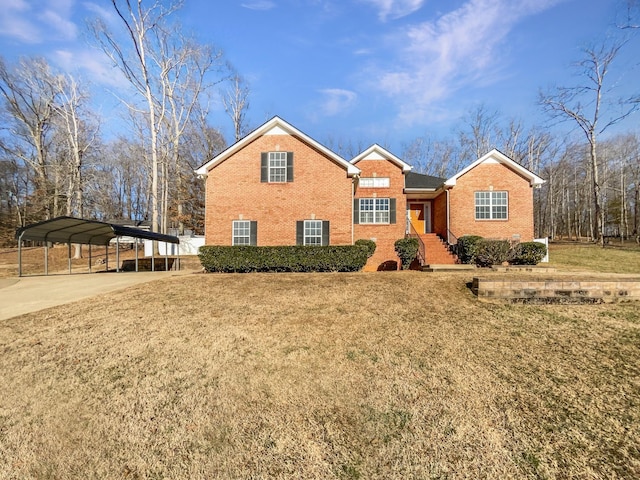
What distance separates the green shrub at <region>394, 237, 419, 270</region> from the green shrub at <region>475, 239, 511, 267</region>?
2.79 meters

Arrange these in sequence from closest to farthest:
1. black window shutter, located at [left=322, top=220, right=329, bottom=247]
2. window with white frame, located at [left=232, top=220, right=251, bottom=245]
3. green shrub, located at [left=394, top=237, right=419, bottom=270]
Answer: black window shutter, located at [left=322, top=220, right=329, bottom=247], window with white frame, located at [left=232, top=220, right=251, bottom=245], green shrub, located at [left=394, top=237, right=419, bottom=270]

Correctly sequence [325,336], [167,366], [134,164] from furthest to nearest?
[134,164] → [325,336] → [167,366]

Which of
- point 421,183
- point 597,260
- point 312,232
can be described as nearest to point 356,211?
point 312,232

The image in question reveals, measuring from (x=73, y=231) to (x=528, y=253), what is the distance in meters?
22.5

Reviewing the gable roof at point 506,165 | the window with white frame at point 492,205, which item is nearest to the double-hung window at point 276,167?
the gable roof at point 506,165

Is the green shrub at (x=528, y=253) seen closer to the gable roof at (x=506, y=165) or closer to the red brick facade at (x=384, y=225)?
the gable roof at (x=506, y=165)

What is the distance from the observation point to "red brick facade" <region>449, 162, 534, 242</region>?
1623 cm

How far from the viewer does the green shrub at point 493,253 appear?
12992mm

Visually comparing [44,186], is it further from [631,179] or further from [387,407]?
[631,179]

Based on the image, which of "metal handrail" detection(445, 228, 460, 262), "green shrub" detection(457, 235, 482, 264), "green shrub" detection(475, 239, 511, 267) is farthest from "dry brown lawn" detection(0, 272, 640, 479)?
"metal handrail" detection(445, 228, 460, 262)

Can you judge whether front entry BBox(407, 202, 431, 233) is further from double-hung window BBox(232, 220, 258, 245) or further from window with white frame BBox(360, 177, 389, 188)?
double-hung window BBox(232, 220, 258, 245)

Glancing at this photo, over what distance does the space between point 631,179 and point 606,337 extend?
43387mm

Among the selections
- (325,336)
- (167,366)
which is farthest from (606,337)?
(167,366)

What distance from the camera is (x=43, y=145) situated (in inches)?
1158
